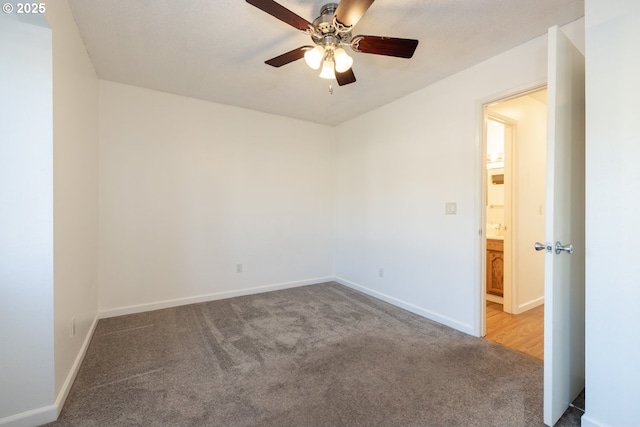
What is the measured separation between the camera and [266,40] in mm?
2217

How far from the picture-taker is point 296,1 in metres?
1.79

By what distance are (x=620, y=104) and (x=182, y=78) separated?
344 centimetres

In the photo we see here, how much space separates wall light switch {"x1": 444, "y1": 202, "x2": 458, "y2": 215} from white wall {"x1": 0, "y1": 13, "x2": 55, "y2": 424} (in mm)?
3137

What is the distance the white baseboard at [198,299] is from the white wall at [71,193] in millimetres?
390

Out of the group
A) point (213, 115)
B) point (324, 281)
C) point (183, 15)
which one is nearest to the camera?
point (183, 15)

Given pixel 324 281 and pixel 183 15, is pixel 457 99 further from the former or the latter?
pixel 324 281

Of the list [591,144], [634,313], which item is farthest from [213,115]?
[634,313]

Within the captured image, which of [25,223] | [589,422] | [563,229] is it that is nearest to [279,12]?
[25,223]

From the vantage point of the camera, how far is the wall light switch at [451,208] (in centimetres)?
280

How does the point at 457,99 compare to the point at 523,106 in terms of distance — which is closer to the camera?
the point at 457,99

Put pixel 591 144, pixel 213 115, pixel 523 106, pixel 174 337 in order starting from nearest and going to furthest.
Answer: pixel 591 144 → pixel 174 337 → pixel 523 106 → pixel 213 115

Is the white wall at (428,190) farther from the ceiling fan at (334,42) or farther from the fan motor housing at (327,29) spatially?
the fan motor housing at (327,29)

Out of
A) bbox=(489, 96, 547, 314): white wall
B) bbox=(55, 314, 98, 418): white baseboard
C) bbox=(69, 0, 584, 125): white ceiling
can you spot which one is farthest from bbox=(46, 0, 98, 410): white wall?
bbox=(489, 96, 547, 314): white wall

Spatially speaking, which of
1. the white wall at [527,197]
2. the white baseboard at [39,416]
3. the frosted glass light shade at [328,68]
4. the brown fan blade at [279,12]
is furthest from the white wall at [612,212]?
the white baseboard at [39,416]
